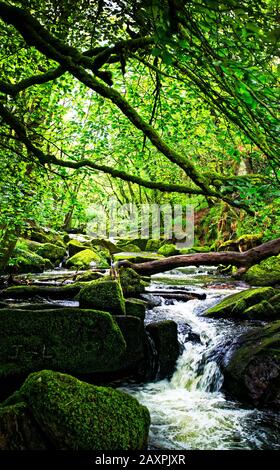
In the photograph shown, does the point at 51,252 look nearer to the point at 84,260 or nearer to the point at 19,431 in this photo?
the point at 84,260

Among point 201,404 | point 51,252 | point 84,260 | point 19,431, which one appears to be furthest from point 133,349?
point 51,252

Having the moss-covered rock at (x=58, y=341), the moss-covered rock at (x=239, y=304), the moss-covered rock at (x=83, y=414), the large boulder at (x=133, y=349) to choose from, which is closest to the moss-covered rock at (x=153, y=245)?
the moss-covered rock at (x=239, y=304)

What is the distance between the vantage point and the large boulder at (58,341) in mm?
5652

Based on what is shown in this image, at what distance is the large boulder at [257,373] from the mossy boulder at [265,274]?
823 centimetres

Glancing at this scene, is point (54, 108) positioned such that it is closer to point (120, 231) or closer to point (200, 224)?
point (200, 224)

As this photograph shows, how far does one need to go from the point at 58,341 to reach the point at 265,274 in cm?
1191

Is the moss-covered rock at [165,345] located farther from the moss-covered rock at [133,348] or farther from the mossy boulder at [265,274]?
the mossy boulder at [265,274]

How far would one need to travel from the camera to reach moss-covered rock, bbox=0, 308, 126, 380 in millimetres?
Result: 5656

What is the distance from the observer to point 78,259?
19828 mm

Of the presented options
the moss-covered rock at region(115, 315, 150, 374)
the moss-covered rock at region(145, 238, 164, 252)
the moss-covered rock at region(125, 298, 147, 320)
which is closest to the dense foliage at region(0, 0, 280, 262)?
the moss-covered rock at region(125, 298, 147, 320)

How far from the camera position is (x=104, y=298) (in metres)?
7.36

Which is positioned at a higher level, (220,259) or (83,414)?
(220,259)

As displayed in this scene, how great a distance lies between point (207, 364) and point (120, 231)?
4460 cm

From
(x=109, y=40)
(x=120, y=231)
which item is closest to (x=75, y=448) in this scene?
(x=109, y=40)
